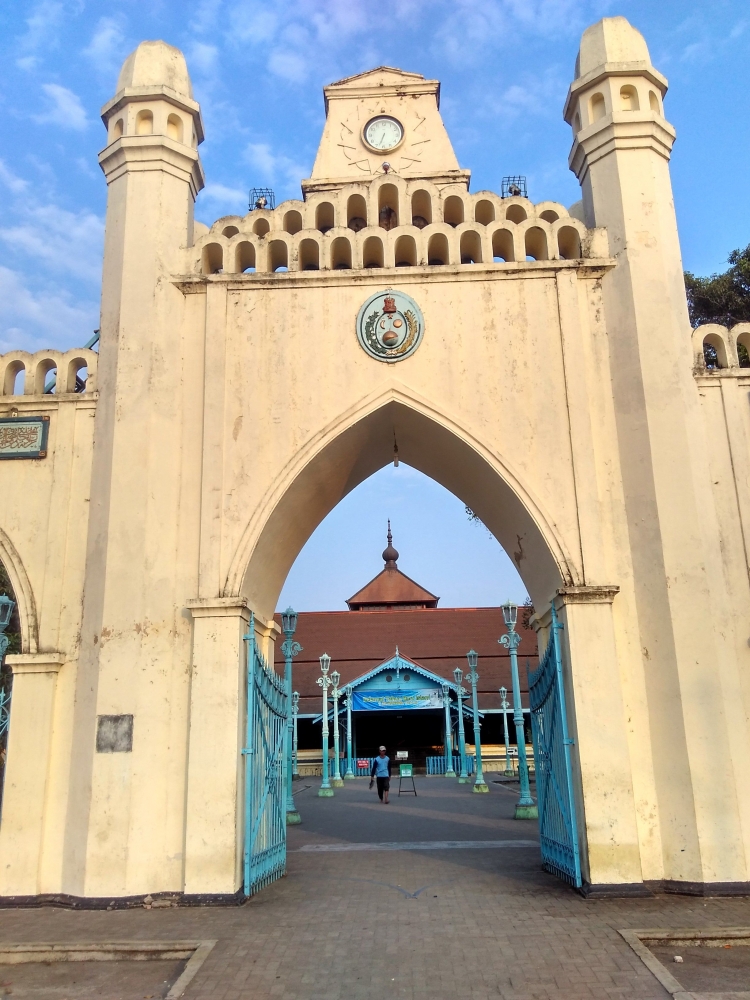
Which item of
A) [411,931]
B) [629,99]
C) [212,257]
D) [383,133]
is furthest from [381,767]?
[629,99]

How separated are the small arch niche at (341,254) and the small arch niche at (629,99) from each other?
11.2 ft

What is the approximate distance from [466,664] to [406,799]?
42.0 feet

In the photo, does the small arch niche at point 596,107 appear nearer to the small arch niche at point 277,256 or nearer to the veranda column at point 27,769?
the small arch niche at point 277,256

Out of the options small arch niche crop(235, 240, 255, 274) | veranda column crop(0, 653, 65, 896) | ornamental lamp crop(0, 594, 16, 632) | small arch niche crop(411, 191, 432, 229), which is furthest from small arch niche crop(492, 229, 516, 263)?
ornamental lamp crop(0, 594, 16, 632)

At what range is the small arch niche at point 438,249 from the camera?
364 inches

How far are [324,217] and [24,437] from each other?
4.13m

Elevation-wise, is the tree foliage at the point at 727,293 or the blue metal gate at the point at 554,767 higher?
the tree foliage at the point at 727,293

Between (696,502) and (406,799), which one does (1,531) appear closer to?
(696,502)

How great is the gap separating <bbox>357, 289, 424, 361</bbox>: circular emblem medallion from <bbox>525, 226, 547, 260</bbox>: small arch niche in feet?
5.02

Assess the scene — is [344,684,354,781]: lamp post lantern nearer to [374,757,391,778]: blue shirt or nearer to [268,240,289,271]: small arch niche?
[374,757,391,778]: blue shirt

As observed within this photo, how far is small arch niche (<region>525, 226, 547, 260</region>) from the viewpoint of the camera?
362 inches

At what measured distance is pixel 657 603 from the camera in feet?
25.9

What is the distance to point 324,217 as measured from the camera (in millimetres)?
9641

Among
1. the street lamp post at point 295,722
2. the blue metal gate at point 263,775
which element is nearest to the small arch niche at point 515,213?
the blue metal gate at point 263,775
